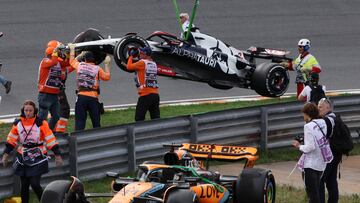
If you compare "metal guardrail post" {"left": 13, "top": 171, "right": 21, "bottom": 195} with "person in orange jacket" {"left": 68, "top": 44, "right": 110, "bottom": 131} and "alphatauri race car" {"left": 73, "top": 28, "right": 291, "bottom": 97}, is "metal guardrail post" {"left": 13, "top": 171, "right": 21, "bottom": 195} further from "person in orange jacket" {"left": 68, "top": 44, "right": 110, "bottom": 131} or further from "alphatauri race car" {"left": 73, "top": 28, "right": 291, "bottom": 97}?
"alphatauri race car" {"left": 73, "top": 28, "right": 291, "bottom": 97}

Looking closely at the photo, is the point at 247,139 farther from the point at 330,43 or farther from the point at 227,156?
the point at 330,43

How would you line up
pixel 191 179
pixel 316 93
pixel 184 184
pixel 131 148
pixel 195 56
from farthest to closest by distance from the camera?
pixel 195 56
pixel 316 93
pixel 131 148
pixel 191 179
pixel 184 184

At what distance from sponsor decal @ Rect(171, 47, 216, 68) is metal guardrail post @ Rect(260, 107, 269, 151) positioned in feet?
8.92

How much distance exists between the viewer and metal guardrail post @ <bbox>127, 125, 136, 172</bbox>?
1329cm

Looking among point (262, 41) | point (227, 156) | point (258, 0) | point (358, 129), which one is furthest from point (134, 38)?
point (258, 0)

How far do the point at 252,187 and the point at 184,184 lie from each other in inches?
35.4

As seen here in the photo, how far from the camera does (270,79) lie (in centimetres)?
1788

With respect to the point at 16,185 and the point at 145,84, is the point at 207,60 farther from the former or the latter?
the point at 16,185

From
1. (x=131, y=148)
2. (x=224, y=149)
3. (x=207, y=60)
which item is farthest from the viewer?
(x=207, y=60)

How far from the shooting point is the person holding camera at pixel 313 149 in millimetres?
10602

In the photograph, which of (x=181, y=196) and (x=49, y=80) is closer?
(x=181, y=196)

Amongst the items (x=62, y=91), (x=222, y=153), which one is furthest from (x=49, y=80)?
(x=222, y=153)

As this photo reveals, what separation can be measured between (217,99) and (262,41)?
17.2 ft

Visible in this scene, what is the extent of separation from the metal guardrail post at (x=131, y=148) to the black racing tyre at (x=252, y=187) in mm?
2843
